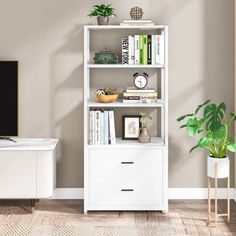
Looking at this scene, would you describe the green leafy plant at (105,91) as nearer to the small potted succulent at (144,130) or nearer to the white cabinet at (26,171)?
the small potted succulent at (144,130)

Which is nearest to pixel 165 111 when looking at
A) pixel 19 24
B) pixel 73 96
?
pixel 73 96

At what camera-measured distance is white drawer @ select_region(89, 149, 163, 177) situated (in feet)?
14.3

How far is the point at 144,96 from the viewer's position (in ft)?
14.5

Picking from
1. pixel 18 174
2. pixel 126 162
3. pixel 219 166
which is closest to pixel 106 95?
pixel 126 162

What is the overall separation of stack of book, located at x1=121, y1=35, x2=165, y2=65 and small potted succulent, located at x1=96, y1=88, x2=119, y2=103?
0.90 feet

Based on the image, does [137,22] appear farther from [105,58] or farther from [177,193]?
[177,193]

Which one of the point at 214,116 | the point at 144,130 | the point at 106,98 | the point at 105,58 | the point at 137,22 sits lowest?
the point at 144,130

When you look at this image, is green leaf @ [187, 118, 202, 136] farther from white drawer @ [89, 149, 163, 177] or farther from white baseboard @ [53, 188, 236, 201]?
white baseboard @ [53, 188, 236, 201]

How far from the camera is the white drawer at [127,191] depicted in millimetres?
4367

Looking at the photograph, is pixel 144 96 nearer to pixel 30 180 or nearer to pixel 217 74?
pixel 217 74

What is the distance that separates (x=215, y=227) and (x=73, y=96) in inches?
63.2

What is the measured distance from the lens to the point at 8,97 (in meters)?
4.59

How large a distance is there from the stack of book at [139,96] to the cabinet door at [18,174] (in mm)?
857

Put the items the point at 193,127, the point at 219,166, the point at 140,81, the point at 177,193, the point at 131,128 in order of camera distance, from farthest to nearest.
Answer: the point at 177,193, the point at 131,128, the point at 140,81, the point at 193,127, the point at 219,166
